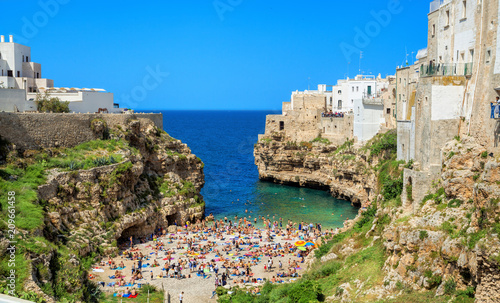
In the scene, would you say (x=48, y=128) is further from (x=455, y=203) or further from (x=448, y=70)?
(x=455, y=203)

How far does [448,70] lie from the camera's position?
24.9 meters

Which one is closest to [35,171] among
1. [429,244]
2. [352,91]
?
[429,244]

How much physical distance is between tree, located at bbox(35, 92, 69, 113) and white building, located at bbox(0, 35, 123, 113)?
52 cm

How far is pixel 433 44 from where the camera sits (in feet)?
93.0

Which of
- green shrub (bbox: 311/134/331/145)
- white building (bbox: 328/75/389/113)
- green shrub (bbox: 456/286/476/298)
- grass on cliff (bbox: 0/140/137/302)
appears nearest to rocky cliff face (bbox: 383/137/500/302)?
green shrub (bbox: 456/286/476/298)

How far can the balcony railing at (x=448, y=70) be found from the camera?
23648mm

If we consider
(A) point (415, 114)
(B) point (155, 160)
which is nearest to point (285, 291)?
(A) point (415, 114)

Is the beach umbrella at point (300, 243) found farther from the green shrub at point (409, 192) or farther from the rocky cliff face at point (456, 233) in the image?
the rocky cliff face at point (456, 233)

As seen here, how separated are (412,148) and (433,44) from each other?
236 inches

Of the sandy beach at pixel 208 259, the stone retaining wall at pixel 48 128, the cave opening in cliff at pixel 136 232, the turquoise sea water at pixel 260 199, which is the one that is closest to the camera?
the sandy beach at pixel 208 259

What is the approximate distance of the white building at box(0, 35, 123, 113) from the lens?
144 ft

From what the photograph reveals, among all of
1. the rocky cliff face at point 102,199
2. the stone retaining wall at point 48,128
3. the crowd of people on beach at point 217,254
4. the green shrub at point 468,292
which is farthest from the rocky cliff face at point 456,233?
the stone retaining wall at point 48,128

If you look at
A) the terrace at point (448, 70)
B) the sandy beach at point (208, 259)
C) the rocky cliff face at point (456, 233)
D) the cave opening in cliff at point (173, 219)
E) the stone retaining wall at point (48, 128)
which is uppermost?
the terrace at point (448, 70)

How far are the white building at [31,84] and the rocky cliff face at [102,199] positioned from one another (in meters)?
4.82
